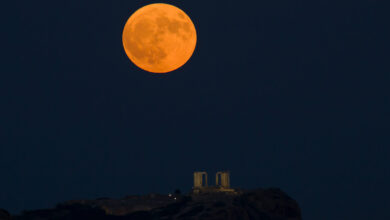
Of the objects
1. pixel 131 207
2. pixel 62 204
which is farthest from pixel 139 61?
pixel 62 204

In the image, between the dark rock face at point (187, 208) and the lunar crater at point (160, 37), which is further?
the dark rock face at point (187, 208)

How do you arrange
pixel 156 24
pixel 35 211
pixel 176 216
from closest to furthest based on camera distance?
1. pixel 156 24
2. pixel 176 216
3. pixel 35 211

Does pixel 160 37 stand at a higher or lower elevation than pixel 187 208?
higher

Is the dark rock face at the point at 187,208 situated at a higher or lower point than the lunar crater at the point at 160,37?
lower

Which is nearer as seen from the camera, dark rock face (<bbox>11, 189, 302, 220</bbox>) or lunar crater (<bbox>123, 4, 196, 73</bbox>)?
lunar crater (<bbox>123, 4, 196, 73</bbox>)

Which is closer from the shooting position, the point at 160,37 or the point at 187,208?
the point at 160,37

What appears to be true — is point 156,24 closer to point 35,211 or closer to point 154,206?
point 154,206

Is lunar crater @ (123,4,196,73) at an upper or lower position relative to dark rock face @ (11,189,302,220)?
upper

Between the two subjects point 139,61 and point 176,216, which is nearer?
point 139,61
